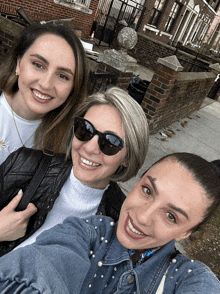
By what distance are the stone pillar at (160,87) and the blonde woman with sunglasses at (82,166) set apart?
126 inches

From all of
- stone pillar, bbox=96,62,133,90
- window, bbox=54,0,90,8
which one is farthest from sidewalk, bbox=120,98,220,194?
window, bbox=54,0,90,8

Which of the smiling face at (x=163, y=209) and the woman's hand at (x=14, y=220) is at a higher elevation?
the smiling face at (x=163, y=209)

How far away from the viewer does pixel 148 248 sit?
114 centimetres

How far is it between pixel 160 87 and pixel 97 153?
356 cm

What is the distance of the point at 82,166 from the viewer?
58.7 inches

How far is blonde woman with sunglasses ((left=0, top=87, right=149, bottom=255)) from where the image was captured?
4.74 ft

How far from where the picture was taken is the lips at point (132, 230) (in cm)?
107

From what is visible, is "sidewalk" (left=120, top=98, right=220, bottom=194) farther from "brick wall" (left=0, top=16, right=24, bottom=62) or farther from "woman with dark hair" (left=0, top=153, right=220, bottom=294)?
"brick wall" (left=0, top=16, right=24, bottom=62)

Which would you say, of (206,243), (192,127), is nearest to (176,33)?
(192,127)

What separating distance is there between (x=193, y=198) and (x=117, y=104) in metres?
0.80

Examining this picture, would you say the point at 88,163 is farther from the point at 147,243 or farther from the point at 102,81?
the point at 102,81

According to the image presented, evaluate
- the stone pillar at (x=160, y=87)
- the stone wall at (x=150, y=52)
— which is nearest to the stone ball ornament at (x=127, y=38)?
the stone pillar at (x=160, y=87)

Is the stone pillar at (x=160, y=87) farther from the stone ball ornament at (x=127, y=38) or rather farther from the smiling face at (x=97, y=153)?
the smiling face at (x=97, y=153)

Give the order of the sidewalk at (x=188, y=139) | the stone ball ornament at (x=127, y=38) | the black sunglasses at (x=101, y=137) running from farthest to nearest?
the sidewalk at (x=188, y=139) < the stone ball ornament at (x=127, y=38) < the black sunglasses at (x=101, y=137)
